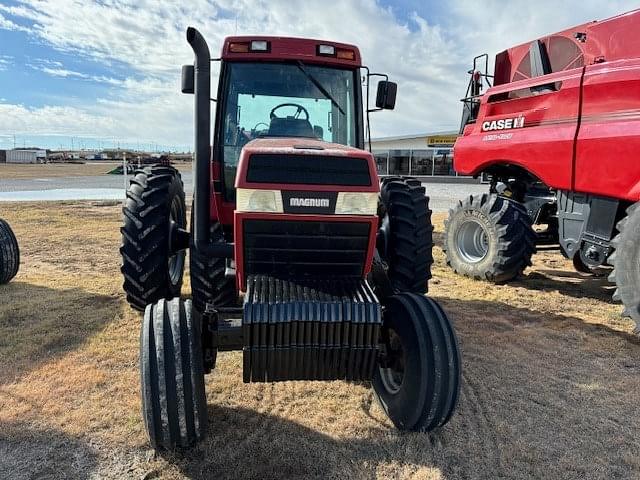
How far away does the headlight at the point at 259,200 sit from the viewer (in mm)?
2938

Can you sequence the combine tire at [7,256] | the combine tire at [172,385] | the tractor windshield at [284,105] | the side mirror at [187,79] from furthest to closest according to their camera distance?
the combine tire at [7,256] < the tractor windshield at [284,105] < the side mirror at [187,79] < the combine tire at [172,385]

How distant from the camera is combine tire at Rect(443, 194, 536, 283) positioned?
631cm

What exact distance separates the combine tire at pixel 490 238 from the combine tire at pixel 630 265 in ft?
5.57

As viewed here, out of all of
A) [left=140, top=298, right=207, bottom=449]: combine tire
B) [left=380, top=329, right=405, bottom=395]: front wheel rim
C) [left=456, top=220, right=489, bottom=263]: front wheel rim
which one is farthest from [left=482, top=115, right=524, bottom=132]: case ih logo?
[left=140, top=298, right=207, bottom=449]: combine tire

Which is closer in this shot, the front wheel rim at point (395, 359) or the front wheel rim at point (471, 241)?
the front wheel rim at point (395, 359)

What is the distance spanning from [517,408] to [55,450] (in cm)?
289

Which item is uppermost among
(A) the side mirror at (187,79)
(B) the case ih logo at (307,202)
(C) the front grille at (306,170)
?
(A) the side mirror at (187,79)

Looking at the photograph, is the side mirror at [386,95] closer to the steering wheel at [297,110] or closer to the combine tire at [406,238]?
the steering wheel at [297,110]

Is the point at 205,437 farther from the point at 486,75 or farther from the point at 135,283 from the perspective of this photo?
the point at 486,75

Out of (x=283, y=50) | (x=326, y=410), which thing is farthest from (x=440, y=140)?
(x=326, y=410)

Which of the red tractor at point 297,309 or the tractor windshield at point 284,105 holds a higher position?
the tractor windshield at point 284,105

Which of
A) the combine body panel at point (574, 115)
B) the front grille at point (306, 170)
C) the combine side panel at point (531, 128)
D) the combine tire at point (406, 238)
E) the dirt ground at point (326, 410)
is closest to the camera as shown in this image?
the dirt ground at point (326, 410)

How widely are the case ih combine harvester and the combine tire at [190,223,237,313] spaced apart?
3429 millimetres

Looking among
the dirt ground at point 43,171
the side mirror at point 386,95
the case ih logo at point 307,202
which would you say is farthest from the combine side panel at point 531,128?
the dirt ground at point 43,171
